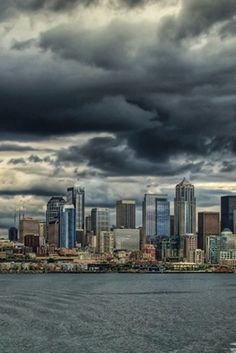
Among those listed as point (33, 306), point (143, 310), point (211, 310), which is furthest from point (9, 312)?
point (211, 310)

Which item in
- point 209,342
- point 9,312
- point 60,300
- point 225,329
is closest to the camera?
point 209,342

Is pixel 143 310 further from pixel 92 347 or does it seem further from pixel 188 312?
pixel 92 347

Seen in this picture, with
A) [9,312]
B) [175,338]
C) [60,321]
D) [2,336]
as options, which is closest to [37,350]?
[2,336]

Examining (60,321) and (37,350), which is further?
(60,321)

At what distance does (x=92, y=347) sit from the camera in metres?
91.1

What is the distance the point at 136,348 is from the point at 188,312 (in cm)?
4823

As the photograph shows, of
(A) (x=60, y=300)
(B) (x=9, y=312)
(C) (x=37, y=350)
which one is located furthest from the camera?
(A) (x=60, y=300)

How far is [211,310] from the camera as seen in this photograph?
143625 millimetres

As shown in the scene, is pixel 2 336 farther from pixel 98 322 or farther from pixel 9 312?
pixel 9 312

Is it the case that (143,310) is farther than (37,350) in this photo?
Yes

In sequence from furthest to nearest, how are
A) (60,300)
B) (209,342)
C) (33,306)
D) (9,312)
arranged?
(60,300) → (33,306) → (9,312) → (209,342)

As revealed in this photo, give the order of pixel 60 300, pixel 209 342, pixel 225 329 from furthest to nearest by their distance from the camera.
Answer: pixel 60 300
pixel 225 329
pixel 209 342

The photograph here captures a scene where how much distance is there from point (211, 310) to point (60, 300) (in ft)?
103

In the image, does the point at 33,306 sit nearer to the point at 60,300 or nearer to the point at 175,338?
the point at 60,300
